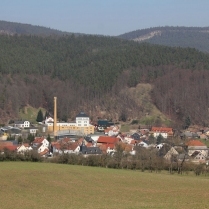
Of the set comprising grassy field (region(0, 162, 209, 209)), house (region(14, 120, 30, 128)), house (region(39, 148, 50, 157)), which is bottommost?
house (region(39, 148, 50, 157))

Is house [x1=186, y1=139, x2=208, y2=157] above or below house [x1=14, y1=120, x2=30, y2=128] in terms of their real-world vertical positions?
below

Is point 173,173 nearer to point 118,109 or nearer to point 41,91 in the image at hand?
point 118,109

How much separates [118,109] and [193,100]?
12.9m

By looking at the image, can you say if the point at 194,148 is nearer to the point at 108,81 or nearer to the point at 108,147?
the point at 108,147

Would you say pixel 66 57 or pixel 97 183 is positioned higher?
pixel 66 57

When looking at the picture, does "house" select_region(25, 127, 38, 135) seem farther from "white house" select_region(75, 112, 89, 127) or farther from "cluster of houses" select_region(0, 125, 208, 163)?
"cluster of houses" select_region(0, 125, 208, 163)

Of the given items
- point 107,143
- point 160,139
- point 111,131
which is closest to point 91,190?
point 107,143

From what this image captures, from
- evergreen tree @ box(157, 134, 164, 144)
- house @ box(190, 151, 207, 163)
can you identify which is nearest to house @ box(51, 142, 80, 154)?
house @ box(190, 151, 207, 163)

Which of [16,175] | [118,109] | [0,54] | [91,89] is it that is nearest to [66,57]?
[0,54]

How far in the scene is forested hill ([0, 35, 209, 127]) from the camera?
271 ft

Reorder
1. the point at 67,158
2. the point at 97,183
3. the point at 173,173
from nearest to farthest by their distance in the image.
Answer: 1. the point at 97,183
2. the point at 173,173
3. the point at 67,158

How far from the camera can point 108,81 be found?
90500mm

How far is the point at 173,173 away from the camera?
30.5 m

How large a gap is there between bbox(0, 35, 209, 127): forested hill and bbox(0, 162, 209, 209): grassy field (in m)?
51.2
